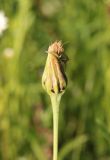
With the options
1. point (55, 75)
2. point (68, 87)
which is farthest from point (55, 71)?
point (68, 87)

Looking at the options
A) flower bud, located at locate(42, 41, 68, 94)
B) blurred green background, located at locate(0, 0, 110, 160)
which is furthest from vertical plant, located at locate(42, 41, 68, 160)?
blurred green background, located at locate(0, 0, 110, 160)

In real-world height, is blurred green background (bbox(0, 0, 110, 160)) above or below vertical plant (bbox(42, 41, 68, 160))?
above

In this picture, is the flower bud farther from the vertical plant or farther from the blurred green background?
the blurred green background

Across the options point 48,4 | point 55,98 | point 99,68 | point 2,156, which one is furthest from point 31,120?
point 55,98

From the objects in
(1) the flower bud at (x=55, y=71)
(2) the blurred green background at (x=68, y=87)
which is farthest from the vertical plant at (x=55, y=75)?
(2) the blurred green background at (x=68, y=87)

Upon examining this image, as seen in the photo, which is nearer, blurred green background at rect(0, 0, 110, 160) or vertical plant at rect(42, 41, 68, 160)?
vertical plant at rect(42, 41, 68, 160)
